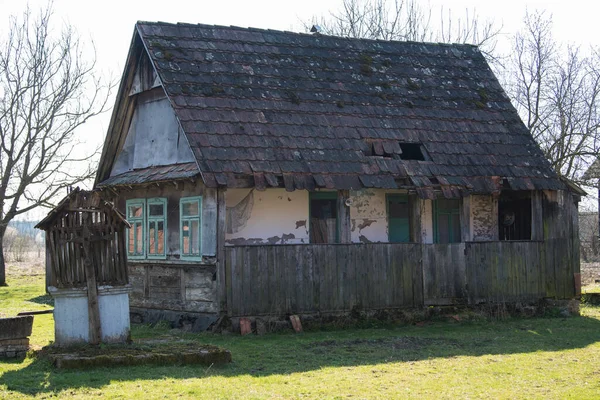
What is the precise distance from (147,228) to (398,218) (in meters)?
5.88

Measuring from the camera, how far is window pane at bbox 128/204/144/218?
20.4 m

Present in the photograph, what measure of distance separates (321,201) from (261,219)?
1522mm

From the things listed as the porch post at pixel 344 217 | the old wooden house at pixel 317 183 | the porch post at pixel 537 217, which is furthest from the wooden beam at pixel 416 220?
the porch post at pixel 537 217

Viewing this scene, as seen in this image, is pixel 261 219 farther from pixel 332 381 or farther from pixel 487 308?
pixel 332 381

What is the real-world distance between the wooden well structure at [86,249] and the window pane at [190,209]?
13.9 feet

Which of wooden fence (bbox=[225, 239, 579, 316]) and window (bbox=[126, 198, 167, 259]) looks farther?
Answer: window (bbox=[126, 198, 167, 259])

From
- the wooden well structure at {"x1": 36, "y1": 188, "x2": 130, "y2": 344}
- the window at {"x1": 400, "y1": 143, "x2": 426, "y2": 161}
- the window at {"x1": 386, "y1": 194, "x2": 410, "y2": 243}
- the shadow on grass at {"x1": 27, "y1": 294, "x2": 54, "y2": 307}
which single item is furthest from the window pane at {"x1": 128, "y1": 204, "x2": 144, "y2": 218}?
the wooden well structure at {"x1": 36, "y1": 188, "x2": 130, "y2": 344}

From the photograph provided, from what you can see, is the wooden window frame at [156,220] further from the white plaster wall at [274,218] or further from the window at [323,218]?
the window at [323,218]

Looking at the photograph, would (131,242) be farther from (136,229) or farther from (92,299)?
(92,299)

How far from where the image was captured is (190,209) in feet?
60.0

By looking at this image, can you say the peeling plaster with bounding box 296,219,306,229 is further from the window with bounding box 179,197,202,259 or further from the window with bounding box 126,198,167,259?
the window with bounding box 126,198,167,259

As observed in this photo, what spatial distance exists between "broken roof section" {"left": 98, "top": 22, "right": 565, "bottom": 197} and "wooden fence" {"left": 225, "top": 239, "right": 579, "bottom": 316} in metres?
1.43

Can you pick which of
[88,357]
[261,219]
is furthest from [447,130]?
[88,357]

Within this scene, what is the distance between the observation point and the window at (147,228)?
19.5 m
